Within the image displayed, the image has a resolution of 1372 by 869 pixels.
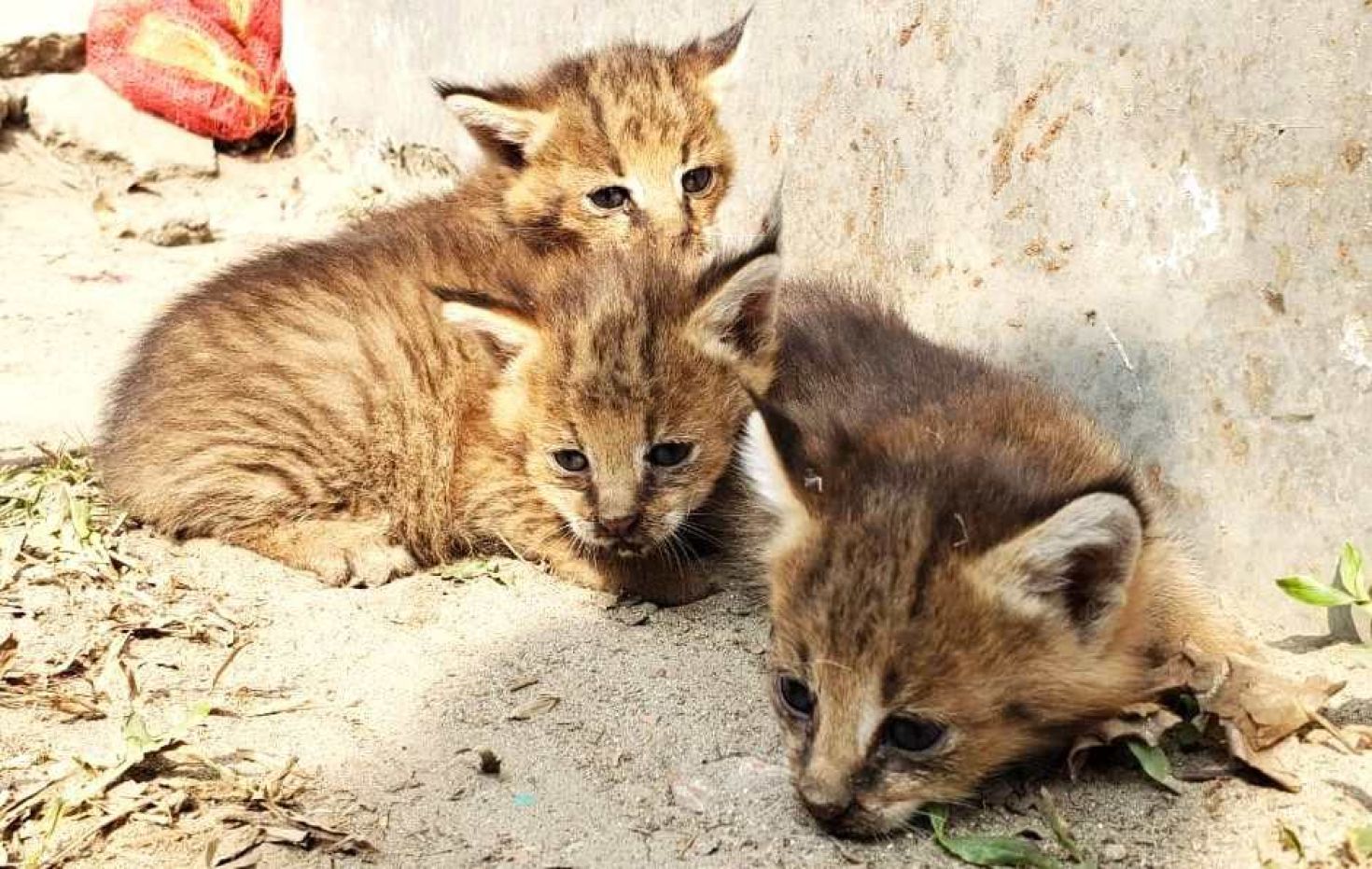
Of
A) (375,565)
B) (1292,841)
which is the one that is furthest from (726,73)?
(1292,841)

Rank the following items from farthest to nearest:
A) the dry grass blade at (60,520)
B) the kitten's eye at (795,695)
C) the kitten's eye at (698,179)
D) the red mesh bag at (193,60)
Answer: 1. the red mesh bag at (193,60)
2. the kitten's eye at (698,179)
3. the dry grass blade at (60,520)
4. the kitten's eye at (795,695)

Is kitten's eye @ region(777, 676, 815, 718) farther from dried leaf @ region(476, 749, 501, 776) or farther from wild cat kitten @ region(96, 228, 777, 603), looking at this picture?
wild cat kitten @ region(96, 228, 777, 603)

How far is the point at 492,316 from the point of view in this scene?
156 inches

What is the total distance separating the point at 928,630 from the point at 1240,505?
1.15 meters

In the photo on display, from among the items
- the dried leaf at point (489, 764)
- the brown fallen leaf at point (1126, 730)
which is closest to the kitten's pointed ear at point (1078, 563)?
the brown fallen leaf at point (1126, 730)

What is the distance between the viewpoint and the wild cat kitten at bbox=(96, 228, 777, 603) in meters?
3.91

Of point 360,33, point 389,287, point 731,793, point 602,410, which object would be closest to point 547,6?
point 360,33

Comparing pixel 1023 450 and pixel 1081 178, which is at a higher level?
pixel 1081 178

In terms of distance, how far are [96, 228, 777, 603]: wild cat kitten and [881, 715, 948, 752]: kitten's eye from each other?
4.27ft

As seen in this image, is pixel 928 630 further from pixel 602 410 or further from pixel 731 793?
pixel 602 410

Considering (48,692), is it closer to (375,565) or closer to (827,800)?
(375,565)

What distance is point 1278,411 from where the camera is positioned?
3268 millimetres

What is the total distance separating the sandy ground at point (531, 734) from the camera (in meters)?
2.72

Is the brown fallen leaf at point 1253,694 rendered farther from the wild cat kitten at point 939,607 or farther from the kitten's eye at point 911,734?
the kitten's eye at point 911,734
